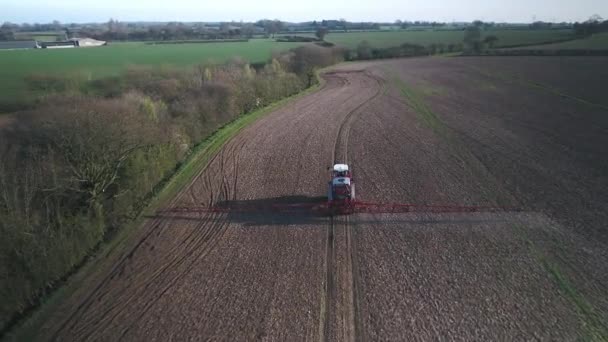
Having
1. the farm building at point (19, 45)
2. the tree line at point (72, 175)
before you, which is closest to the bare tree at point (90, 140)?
the tree line at point (72, 175)

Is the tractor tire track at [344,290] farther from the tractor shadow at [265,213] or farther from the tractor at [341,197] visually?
the tractor shadow at [265,213]

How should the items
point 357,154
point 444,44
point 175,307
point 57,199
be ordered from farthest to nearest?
point 444,44 < point 357,154 < point 57,199 < point 175,307

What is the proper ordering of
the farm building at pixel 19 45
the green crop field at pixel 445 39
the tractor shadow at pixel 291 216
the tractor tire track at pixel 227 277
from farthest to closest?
the green crop field at pixel 445 39, the farm building at pixel 19 45, the tractor shadow at pixel 291 216, the tractor tire track at pixel 227 277

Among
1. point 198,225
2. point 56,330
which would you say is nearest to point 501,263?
point 198,225

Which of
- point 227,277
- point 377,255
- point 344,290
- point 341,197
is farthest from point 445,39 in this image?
point 227,277

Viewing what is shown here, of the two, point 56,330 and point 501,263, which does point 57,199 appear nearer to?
point 56,330

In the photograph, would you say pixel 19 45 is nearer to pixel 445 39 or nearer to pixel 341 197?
pixel 341 197

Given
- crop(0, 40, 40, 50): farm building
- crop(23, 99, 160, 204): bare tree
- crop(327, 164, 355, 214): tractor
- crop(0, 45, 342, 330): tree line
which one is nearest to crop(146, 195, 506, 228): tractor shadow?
crop(327, 164, 355, 214): tractor
